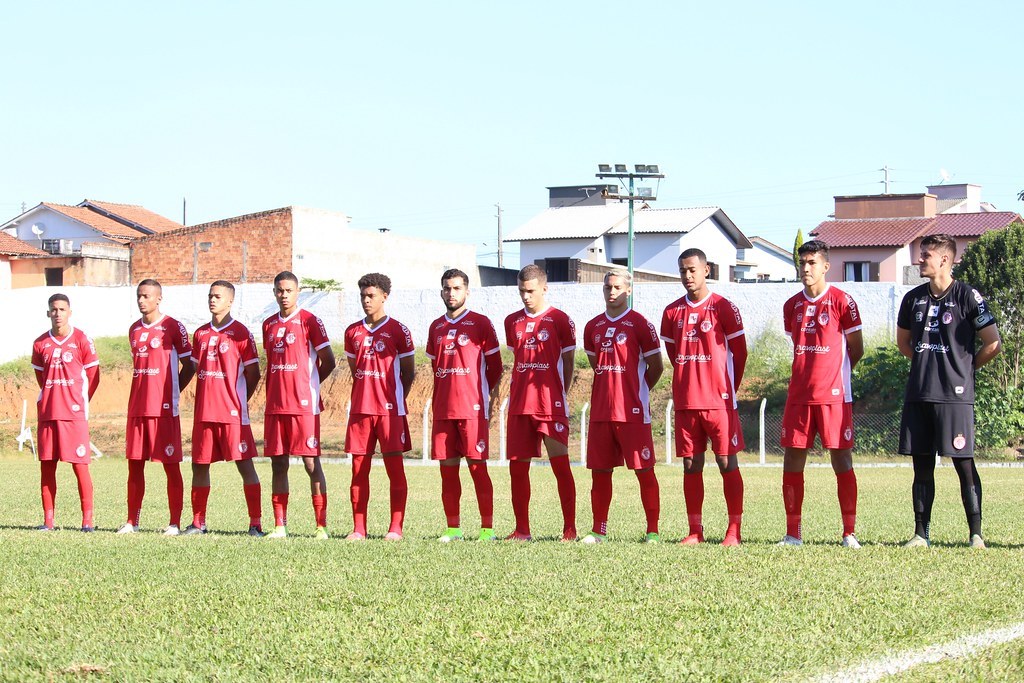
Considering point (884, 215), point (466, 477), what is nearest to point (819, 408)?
point (466, 477)

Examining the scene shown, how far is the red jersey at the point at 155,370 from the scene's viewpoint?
37.3ft

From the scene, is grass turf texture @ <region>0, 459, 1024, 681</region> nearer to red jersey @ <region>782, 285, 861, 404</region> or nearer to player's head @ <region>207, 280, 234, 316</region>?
red jersey @ <region>782, 285, 861, 404</region>

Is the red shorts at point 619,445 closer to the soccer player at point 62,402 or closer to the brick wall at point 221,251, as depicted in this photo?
the soccer player at point 62,402

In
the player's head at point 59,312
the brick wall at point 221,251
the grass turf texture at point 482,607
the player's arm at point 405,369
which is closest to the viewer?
the grass turf texture at point 482,607

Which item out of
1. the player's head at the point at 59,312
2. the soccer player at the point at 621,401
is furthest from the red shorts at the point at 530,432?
the player's head at the point at 59,312

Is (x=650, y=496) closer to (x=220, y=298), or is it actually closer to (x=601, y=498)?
(x=601, y=498)

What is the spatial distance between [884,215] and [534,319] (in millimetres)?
62368

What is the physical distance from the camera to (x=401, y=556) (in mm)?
8672

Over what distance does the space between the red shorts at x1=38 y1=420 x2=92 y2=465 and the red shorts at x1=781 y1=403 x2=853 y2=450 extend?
6699 millimetres

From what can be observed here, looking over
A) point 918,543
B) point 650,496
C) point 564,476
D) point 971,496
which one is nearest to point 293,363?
point 564,476

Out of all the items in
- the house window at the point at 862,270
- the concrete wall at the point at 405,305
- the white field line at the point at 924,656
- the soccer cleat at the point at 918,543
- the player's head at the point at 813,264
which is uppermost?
the house window at the point at 862,270

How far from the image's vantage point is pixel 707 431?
981 cm

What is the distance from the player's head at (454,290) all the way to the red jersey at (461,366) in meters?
0.14

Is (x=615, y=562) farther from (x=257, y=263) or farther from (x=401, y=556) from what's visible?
(x=257, y=263)
